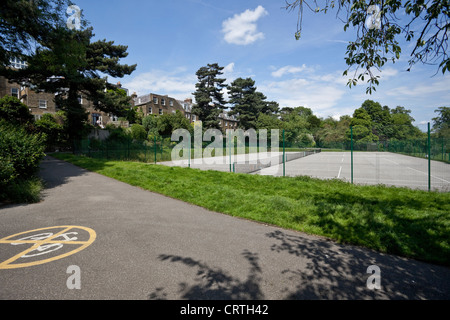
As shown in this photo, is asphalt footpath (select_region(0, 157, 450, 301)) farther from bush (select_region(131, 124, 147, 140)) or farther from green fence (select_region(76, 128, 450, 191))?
bush (select_region(131, 124, 147, 140))

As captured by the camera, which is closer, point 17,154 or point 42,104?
point 17,154

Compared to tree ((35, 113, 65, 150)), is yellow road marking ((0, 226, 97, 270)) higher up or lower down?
lower down

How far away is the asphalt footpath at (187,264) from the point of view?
306 centimetres

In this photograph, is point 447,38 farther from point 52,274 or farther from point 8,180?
point 8,180

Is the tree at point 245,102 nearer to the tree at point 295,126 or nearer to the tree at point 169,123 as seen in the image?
the tree at point 295,126

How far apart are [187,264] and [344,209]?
4.94 meters

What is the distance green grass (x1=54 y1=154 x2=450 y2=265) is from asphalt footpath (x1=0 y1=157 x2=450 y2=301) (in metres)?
0.43

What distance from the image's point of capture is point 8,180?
24.6 feet

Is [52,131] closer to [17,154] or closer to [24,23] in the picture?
[24,23]

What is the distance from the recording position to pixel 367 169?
18156 mm

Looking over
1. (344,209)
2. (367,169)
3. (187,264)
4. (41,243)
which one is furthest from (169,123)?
(187,264)

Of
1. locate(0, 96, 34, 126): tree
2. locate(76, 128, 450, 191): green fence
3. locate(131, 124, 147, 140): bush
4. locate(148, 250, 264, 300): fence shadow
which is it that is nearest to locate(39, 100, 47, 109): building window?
locate(0, 96, 34, 126): tree

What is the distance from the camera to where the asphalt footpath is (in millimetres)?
3057

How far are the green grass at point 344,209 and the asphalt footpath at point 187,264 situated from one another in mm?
433
